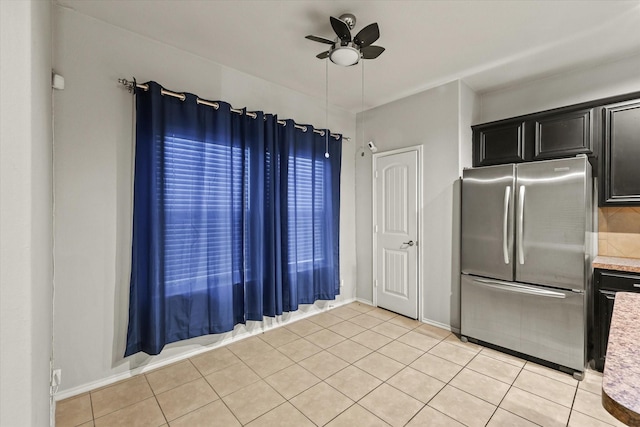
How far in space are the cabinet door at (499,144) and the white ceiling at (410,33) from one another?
0.56 meters

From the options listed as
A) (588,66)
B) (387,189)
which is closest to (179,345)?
(387,189)

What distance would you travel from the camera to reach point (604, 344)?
2.43 m

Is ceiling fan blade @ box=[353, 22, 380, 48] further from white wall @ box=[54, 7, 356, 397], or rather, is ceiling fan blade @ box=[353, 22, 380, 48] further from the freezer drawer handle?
the freezer drawer handle

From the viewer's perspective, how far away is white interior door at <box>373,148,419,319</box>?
12.2ft

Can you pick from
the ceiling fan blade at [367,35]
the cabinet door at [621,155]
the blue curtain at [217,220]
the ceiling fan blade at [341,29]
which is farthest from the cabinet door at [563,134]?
the blue curtain at [217,220]

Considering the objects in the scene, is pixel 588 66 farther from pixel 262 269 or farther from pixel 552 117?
pixel 262 269

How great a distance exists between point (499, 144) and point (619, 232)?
1364mm

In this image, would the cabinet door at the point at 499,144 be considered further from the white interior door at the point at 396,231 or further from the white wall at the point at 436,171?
the white interior door at the point at 396,231

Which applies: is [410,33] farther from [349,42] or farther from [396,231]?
[396,231]

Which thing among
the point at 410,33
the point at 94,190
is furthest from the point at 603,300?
the point at 94,190

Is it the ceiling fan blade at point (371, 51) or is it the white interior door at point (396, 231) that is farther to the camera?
the white interior door at point (396, 231)

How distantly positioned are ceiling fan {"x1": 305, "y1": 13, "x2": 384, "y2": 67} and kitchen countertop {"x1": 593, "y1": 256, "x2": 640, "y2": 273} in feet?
8.43

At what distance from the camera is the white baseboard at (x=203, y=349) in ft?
7.25

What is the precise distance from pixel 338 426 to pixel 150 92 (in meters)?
2.88
